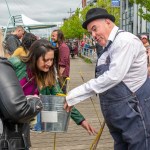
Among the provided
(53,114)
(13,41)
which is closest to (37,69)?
(53,114)

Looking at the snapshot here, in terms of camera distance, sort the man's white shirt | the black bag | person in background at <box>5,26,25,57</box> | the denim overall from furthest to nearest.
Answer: person in background at <box>5,26,25,57</box>
the denim overall
the man's white shirt
the black bag

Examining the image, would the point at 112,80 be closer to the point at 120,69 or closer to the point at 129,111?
the point at 120,69

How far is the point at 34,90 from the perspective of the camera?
3.38 m

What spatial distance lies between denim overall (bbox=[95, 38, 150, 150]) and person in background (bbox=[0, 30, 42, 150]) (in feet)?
2.35

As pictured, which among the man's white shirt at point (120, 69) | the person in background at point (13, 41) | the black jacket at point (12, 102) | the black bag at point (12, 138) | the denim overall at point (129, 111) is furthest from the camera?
the person in background at point (13, 41)

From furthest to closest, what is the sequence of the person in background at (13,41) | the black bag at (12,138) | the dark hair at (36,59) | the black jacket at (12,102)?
1. the person in background at (13,41)
2. the dark hair at (36,59)
3. the black bag at (12,138)
4. the black jacket at (12,102)

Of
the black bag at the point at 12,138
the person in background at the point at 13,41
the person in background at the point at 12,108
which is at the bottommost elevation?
the person in background at the point at 13,41

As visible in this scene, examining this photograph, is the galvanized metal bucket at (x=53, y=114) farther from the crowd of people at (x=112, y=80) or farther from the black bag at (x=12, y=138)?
the black bag at (x=12, y=138)

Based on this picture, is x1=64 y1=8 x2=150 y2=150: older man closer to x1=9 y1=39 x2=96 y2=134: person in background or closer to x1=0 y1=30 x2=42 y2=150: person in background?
x1=9 y1=39 x2=96 y2=134: person in background

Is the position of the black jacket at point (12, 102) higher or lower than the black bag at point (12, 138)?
higher

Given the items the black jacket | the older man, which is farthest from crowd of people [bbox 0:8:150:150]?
the black jacket

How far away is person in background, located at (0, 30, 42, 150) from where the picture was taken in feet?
8.25

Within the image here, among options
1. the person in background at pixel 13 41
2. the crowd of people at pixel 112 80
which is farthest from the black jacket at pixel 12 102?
the person in background at pixel 13 41

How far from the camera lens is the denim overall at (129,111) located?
10.5ft
